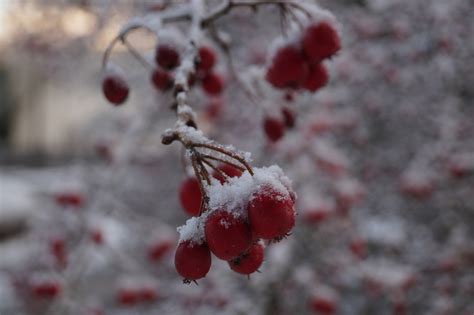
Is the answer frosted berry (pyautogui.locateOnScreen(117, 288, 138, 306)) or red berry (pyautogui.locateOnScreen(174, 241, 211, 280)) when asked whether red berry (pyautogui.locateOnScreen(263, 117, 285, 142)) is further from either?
frosted berry (pyautogui.locateOnScreen(117, 288, 138, 306))

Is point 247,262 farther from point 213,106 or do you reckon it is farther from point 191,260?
point 213,106

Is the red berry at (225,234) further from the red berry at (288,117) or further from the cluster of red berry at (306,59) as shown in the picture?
the red berry at (288,117)

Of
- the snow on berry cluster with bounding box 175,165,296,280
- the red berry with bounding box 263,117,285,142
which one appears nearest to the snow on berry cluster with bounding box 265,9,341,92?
the red berry with bounding box 263,117,285,142

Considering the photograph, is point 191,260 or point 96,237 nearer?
point 191,260

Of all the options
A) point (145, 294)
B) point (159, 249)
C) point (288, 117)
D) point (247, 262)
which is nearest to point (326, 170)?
point (159, 249)

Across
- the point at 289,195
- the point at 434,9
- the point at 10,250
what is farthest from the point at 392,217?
the point at 10,250

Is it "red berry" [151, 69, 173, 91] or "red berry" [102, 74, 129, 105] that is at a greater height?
"red berry" [151, 69, 173, 91]
